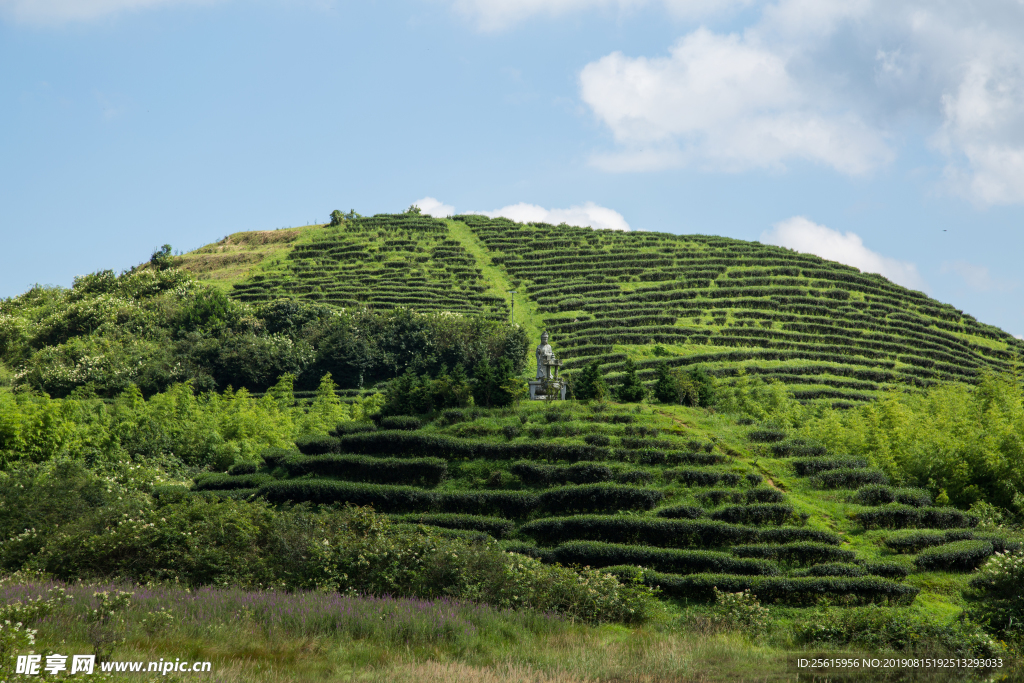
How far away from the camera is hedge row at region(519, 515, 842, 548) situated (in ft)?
78.9

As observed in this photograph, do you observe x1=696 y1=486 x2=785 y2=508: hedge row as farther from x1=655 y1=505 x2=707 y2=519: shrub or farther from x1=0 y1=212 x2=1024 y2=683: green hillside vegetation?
x1=655 y1=505 x2=707 y2=519: shrub

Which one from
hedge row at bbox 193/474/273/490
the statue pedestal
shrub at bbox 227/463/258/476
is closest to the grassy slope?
hedge row at bbox 193/474/273/490

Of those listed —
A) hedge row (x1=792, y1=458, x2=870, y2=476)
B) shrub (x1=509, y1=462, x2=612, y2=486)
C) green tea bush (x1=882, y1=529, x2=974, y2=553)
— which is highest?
hedge row (x1=792, y1=458, x2=870, y2=476)

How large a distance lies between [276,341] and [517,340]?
20935mm

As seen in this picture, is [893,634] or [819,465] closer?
[893,634]

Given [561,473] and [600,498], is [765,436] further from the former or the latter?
[561,473]

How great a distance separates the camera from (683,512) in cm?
2509

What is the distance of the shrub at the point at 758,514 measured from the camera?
81.9 feet

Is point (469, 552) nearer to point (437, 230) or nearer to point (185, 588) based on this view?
point (185, 588)

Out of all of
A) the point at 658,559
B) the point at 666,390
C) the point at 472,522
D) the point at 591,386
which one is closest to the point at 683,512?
the point at 658,559

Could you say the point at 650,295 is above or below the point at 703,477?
above

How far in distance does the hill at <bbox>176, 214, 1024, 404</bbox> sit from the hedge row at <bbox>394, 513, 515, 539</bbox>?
32.4 meters

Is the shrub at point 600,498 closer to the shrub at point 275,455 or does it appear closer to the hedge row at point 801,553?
the hedge row at point 801,553

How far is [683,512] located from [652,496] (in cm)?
122
